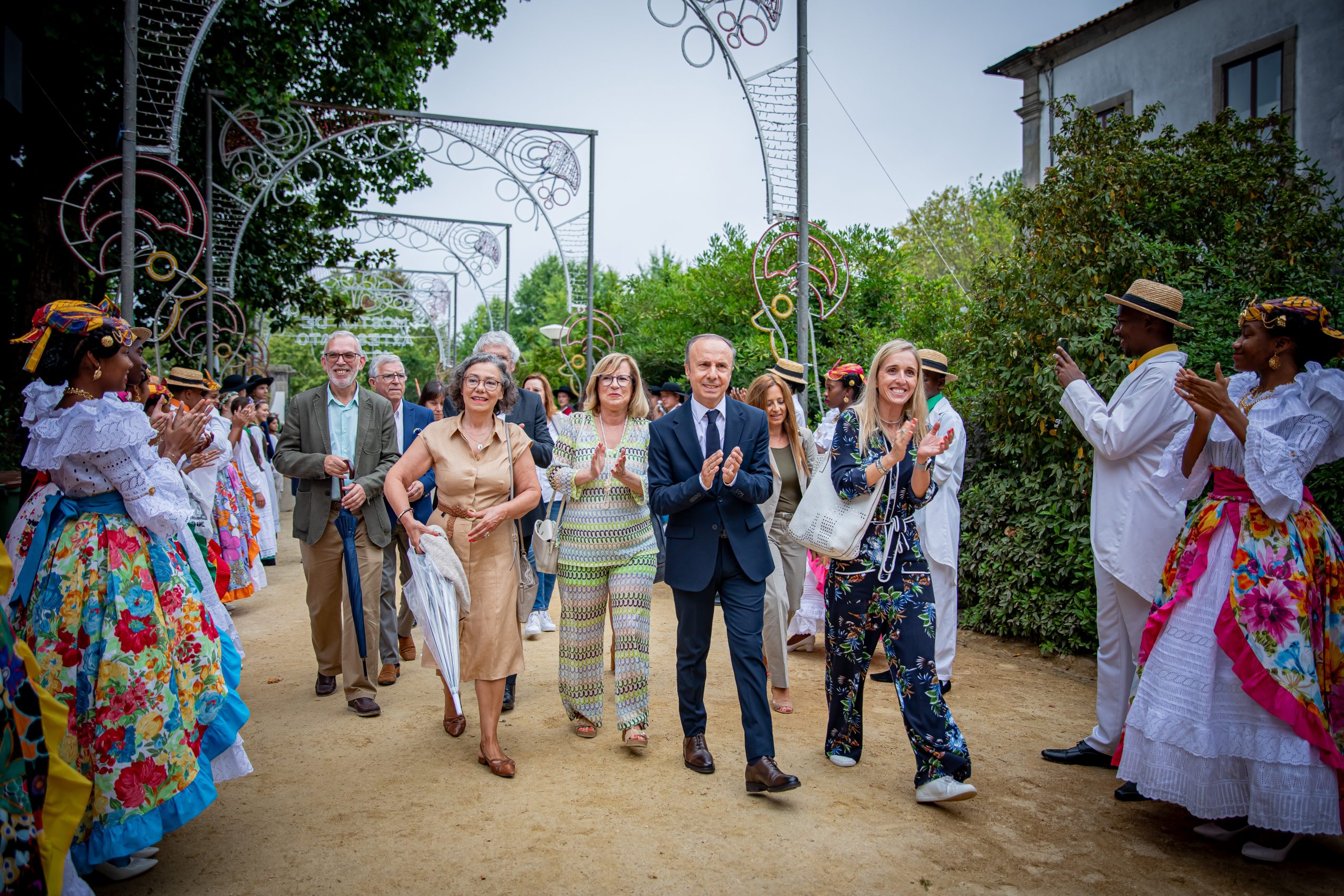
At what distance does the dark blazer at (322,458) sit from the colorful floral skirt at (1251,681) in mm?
4297

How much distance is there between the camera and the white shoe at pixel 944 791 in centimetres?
379

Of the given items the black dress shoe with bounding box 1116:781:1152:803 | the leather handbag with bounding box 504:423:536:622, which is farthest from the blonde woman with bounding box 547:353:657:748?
the black dress shoe with bounding box 1116:781:1152:803

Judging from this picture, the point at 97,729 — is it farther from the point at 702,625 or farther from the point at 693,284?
the point at 693,284

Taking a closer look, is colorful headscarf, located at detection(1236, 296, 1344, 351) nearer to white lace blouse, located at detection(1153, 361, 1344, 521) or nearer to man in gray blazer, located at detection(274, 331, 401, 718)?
white lace blouse, located at detection(1153, 361, 1344, 521)

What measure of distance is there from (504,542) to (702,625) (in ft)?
3.65

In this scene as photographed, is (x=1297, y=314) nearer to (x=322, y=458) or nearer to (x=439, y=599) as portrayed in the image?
(x=439, y=599)

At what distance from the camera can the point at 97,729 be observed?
3.10 meters

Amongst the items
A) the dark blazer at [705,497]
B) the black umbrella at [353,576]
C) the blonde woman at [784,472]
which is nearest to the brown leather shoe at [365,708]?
the black umbrella at [353,576]

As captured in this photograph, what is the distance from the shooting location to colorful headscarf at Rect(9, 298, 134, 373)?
3.32 metres

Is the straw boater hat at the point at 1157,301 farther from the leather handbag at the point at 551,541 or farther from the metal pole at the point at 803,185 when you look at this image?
the metal pole at the point at 803,185

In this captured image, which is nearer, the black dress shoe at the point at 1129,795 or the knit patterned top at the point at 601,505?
the black dress shoe at the point at 1129,795

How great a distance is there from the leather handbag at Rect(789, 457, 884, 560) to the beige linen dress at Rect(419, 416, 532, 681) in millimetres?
1483

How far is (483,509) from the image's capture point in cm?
456

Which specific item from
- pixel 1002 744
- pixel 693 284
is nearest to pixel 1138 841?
pixel 1002 744
